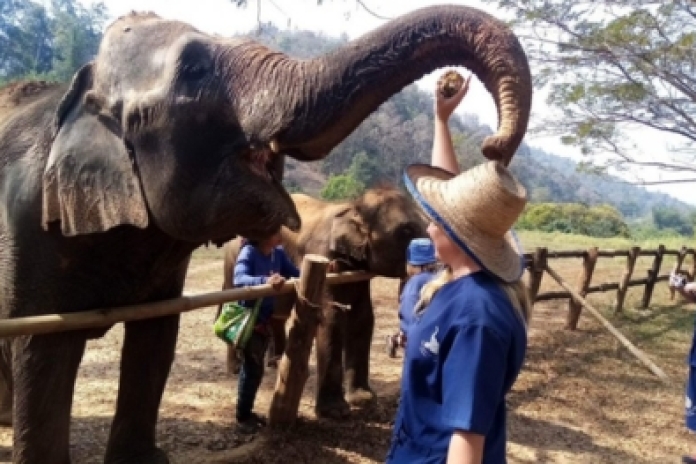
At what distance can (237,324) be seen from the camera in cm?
462

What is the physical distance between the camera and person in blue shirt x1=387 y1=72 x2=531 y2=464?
1.79 m

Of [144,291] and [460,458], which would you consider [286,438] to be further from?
[460,458]

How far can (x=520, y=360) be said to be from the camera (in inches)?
75.9

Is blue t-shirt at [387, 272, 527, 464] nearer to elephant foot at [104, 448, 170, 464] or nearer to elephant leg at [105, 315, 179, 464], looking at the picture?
elephant leg at [105, 315, 179, 464]

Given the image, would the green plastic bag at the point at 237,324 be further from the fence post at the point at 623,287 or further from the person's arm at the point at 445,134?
the fence post at the point at 623,287

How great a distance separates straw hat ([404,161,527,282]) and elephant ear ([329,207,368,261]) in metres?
3.56

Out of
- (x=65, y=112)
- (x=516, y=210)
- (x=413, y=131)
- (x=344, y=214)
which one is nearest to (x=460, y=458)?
(x=516, y=210)

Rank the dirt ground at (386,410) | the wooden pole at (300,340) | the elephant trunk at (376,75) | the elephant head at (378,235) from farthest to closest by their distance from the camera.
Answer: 1. the elephant head at (378,235)
2. the dirt ground at (386,410)
3. the wooden pole at (300,340)
4. the elephant trunk at (376,75)

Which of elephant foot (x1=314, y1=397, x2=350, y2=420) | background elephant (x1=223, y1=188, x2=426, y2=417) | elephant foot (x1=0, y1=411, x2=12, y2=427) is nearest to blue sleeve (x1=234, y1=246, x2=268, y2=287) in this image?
background elephant (x1=223, y1=188, x2=426, y2=417)

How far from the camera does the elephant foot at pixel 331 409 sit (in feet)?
17.4

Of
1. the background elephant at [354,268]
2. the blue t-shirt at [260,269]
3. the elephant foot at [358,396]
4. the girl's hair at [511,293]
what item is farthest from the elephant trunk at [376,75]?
the elephant foot at [358,396]

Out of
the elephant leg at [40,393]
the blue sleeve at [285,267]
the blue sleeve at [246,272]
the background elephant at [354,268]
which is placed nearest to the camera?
the elephant leg at [40,393]

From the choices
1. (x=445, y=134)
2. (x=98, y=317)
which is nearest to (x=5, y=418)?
(x=98, y=317)

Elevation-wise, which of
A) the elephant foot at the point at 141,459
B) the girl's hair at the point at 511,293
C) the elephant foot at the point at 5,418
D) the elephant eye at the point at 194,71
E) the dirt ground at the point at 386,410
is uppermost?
the elephant eye at the point at 194,71
